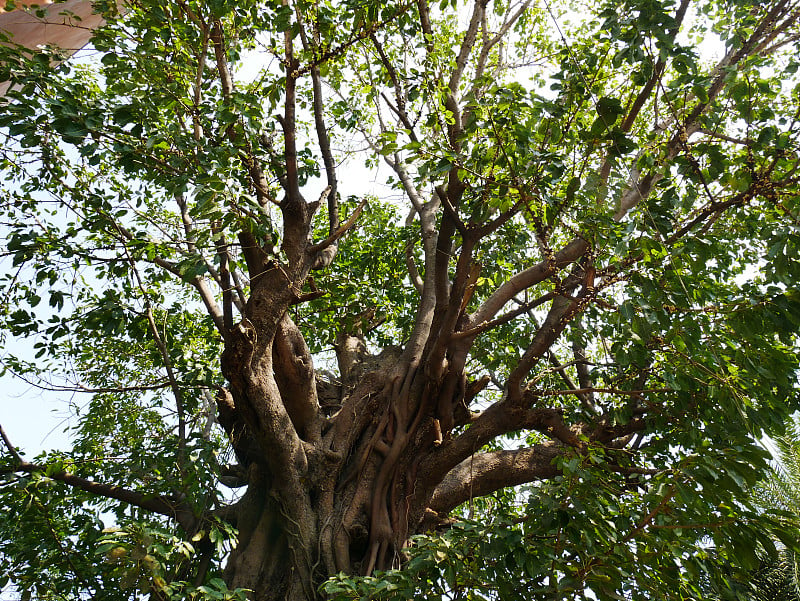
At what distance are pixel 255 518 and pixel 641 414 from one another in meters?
2.74

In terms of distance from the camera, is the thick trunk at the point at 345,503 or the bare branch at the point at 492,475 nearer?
the thick trunk at the point at 345,503

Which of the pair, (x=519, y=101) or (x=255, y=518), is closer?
(x=519, y=101)

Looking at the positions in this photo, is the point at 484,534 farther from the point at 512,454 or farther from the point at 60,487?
the point at 60,487

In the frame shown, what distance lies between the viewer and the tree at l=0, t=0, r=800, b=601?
272 cm

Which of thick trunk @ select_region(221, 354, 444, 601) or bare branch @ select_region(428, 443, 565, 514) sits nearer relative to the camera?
thick trunk @ select_region(221, 354, 444, 601)

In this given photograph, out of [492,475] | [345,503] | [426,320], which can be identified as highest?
[426,320]

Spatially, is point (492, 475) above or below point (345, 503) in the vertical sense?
above

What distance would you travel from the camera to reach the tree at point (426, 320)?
272 centimetres

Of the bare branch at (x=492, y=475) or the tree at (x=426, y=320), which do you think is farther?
the bare branch at (x=492, y=475)

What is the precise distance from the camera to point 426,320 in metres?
4.64

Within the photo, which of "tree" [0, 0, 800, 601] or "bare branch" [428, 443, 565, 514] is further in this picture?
"bare branch" [428, 443, 565, 514]

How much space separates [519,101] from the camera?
2865 mm

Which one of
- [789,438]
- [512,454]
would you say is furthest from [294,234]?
[789,438]

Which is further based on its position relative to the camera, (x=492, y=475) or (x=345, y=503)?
(x=492, y=475)
